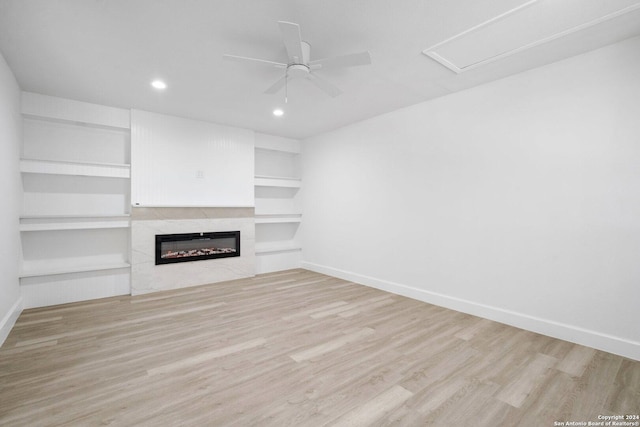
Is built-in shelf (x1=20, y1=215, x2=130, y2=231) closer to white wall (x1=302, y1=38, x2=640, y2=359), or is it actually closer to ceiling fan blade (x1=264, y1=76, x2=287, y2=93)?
ceiling fan blade (x1=264, y1=76, x2=287, y2=93)

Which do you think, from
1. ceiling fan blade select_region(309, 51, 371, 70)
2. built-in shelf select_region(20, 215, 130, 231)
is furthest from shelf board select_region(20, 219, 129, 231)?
ceiling fan blade select_region(309, 51, 371, 70)

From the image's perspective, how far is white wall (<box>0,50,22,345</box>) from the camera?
2854 mm

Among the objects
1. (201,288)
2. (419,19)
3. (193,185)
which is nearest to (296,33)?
(419,19)

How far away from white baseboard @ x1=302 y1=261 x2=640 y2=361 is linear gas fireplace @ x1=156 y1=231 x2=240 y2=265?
2.46m

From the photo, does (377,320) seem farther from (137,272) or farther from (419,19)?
(137,272)

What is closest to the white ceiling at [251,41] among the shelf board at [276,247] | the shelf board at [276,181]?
the shelf board at [276,181]

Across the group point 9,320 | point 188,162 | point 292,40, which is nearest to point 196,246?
point 188,162

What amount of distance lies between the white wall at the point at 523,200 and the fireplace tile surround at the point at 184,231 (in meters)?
2.13

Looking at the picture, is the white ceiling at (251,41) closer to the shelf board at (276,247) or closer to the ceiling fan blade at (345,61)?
the ceiling fan blade at (345,61)

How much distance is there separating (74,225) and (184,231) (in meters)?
1.36

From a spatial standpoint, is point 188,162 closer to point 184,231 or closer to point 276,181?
point 184,231

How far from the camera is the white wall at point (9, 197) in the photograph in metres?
2.85

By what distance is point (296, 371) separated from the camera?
226cm

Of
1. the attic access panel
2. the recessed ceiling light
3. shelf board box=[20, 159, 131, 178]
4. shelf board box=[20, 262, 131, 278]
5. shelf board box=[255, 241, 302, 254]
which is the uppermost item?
the recessed ceiling light
